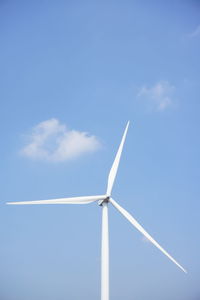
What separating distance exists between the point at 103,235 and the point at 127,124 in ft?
37.6

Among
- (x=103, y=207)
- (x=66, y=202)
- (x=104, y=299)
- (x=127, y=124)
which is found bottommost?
(x=104, y=299)

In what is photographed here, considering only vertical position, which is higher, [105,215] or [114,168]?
[114,168]

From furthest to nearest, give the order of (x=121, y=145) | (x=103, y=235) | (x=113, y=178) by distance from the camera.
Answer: (x=121, y=145) → (x=113, y=178) → (x=103, y=235)

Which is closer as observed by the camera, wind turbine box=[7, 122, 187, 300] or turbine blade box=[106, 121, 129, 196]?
wind turbine box=[7, 122, 187, 300]

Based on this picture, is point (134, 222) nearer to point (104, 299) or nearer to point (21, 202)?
point (104, 299)

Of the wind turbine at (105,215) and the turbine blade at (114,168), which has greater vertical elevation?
the turbine blade at (114,168)

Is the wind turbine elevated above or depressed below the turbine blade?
below

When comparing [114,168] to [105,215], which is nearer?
[105,215]

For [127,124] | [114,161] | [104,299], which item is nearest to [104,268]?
[104,299]

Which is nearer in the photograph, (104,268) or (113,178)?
(104,268)

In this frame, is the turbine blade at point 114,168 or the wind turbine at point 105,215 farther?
the turbine blade at point 114,168

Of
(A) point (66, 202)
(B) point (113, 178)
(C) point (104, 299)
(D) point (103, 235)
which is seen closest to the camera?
(C) point (104, 299)

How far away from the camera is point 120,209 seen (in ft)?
83.2

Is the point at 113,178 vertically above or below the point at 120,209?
above
